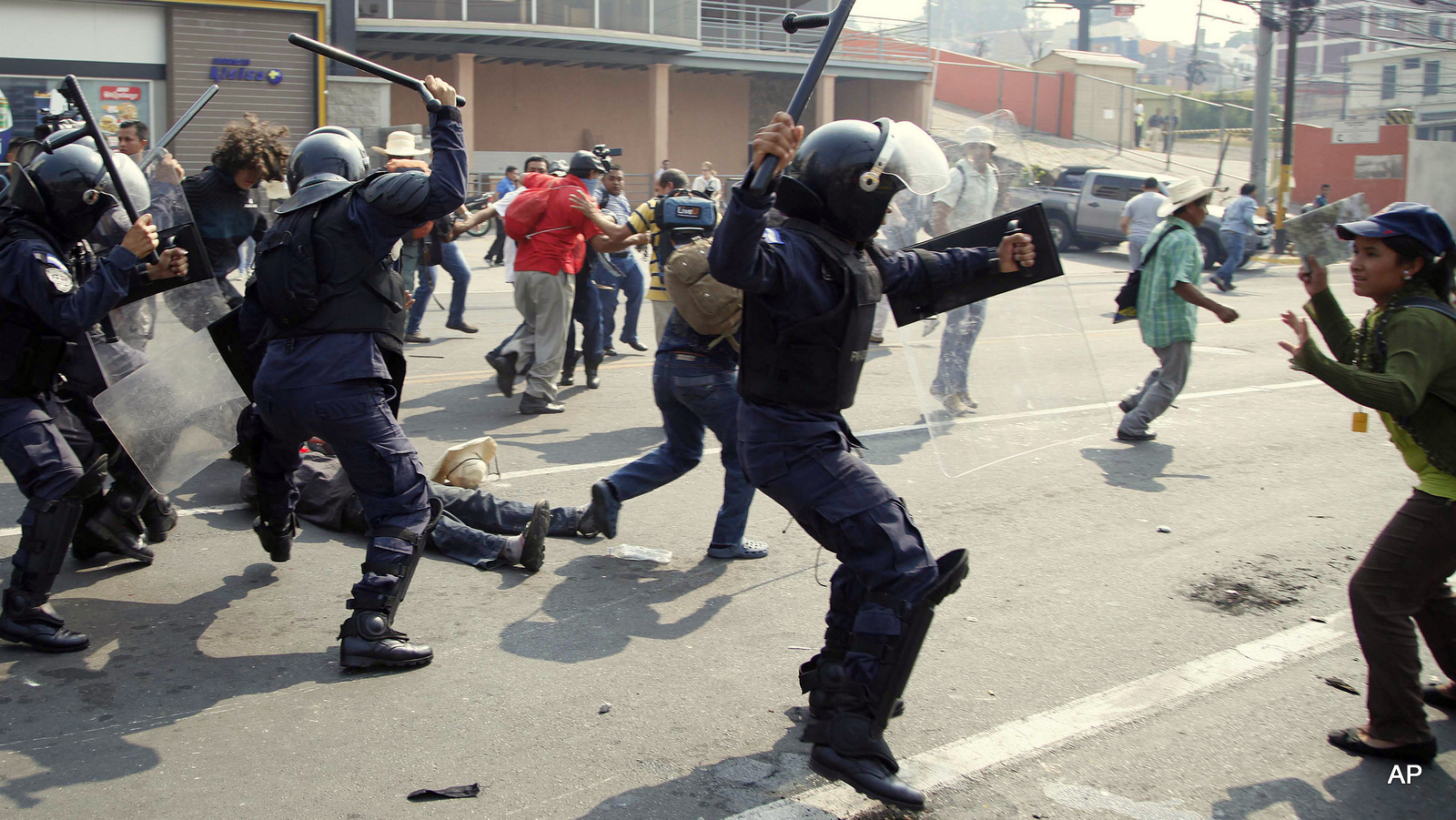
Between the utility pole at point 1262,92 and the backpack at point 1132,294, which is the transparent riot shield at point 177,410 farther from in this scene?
the utility pole at point 1262,92

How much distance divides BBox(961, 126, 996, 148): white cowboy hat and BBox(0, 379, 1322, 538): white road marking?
1.04m

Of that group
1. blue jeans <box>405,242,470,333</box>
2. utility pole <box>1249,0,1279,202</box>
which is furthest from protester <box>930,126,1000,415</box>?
utility pole <box>1249,0,1279,202</box>

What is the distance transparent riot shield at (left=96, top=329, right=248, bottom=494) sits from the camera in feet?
14.0

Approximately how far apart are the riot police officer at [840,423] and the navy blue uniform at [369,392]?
49.0 inches

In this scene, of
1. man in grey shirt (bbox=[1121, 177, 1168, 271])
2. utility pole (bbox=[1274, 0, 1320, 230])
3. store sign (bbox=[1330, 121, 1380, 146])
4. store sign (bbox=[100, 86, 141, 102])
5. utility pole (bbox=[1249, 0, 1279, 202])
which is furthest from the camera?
store sign (bbox=[1330, 121, 1380, 146])

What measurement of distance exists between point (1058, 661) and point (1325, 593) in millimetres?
1570

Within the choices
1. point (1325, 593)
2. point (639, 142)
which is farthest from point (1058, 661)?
point (639, 142)

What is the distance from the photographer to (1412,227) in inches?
135

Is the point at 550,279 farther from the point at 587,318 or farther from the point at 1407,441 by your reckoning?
the point at 1407,441

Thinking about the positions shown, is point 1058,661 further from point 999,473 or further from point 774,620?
point 999,473

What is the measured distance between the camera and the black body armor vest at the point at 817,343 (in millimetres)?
3295

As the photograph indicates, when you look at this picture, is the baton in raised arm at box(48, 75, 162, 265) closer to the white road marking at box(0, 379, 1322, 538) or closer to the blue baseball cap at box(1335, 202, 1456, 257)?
the white road marking at box(0, 379, 1322, 538)

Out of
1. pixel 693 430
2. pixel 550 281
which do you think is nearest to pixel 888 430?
pixel 550 281

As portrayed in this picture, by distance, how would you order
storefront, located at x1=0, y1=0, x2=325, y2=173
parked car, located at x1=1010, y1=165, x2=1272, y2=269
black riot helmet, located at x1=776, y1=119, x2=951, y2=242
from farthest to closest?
parked car, located at x1=1010, y1=165, x2=1272, y2=269 < storefront, located at x1=0, y1=0, x2=325, y2=173 < black riot helmet, located at x1=776, y1=119, x2=951, y2=242
